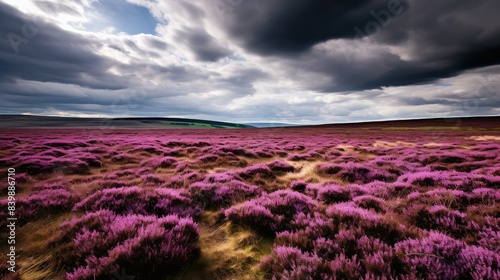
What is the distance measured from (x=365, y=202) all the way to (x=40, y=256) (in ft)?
23.8

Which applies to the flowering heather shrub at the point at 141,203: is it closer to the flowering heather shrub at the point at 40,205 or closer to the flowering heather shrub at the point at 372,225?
the flowering heather shrub at the point at 40,205

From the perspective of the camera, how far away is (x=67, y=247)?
4.01 meters

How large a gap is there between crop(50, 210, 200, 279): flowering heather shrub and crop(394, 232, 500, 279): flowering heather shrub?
3377mm

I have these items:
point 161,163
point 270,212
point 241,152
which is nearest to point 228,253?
point 270,212

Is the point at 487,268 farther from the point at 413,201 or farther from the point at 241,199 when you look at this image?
the point at 241,199

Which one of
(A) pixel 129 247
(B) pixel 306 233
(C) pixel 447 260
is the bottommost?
(B) pixel 306 233

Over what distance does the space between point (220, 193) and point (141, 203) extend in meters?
2.44

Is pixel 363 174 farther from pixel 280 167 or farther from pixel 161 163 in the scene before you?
pixel 161 163

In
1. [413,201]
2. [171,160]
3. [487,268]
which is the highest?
[487,268]

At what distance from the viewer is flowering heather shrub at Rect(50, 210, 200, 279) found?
3.25 m

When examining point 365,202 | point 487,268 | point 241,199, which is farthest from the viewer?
point 241,199

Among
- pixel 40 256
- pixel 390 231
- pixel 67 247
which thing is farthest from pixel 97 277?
pixel 390 231

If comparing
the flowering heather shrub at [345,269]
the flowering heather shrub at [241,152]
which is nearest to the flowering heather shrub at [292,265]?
the flowering heather shrub at [345,269]

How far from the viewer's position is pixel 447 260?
3.10 meters
